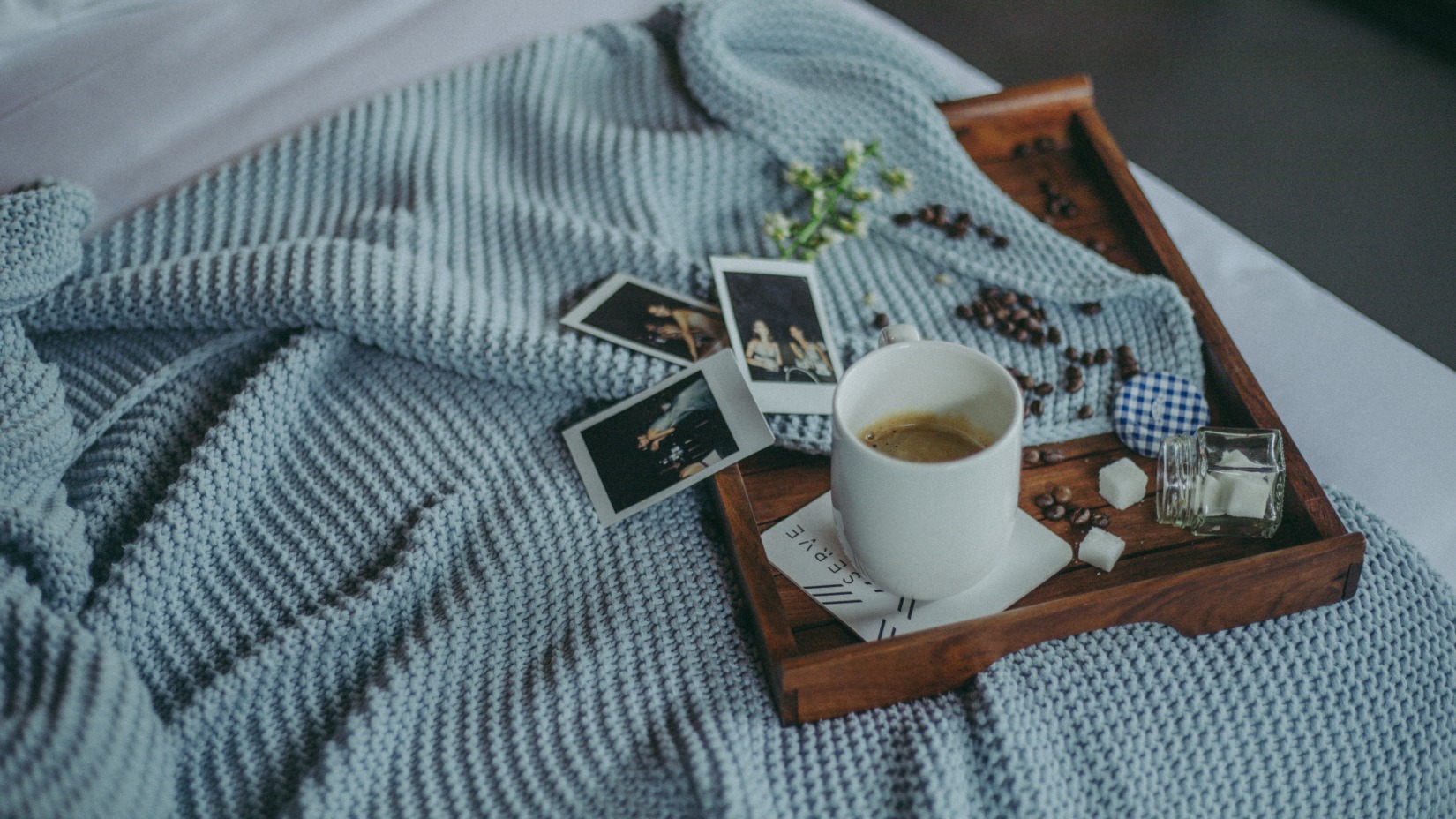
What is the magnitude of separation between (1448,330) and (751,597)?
3.53 feet

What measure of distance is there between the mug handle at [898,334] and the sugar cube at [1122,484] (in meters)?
0.26

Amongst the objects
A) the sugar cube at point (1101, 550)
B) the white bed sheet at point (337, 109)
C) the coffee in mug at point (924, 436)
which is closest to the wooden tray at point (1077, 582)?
the sugar cube at point (1101, 550)

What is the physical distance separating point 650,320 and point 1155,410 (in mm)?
Result: 525

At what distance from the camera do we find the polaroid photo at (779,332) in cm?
101

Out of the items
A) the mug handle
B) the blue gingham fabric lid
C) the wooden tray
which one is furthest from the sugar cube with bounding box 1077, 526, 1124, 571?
the mug handle

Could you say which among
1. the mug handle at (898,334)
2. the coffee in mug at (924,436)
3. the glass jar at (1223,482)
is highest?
the mug handle at (898,334)

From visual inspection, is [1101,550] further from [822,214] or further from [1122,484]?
[822,214]

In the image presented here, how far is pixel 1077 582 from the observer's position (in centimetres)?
86

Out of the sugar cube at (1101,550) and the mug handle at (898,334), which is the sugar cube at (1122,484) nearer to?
the sugar cube at (1101,550)

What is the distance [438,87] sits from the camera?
1272mm

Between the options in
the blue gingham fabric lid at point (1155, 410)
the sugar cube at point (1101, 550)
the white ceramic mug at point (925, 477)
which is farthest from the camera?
the blue gingham fabric lid at point (1155, 410)

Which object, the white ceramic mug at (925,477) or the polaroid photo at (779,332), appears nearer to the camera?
the white ceramic mug at (925,477)

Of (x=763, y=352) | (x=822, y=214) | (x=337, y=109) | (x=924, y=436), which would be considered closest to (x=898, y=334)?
(x=924, y=436)

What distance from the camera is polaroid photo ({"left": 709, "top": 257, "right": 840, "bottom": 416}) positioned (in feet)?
3.32
